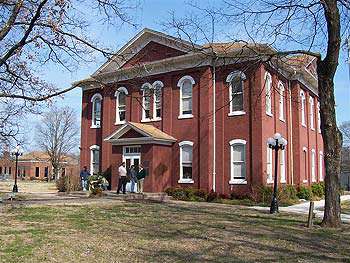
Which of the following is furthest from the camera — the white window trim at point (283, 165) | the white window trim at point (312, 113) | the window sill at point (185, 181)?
the white window trim at point (312, 113)

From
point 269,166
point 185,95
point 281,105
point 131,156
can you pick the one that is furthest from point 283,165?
point 131,156

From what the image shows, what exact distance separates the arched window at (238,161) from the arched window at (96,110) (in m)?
11.9

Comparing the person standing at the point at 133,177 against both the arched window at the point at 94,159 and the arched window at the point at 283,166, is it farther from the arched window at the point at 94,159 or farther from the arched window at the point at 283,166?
the arched window at the point at 283,166

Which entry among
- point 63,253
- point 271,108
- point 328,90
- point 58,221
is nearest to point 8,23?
point 58,221

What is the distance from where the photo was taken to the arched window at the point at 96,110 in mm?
33625

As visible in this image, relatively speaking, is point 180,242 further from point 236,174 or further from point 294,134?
point 294,134

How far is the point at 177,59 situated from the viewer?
27.8 metres

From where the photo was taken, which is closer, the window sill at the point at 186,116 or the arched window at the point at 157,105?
the window sill at the point at 186,116

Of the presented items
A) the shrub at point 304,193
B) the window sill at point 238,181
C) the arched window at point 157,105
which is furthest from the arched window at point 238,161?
the arched window at point 157,105

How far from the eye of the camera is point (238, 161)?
84.9 feet

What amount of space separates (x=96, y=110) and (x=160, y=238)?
77.6ft

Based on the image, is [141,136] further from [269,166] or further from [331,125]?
[331,125]

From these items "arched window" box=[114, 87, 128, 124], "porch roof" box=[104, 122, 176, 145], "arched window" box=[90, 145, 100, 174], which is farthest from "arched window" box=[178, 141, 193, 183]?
"arched window" box=[90, 145, 100, 174]

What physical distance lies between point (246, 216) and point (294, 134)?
15339 mm
